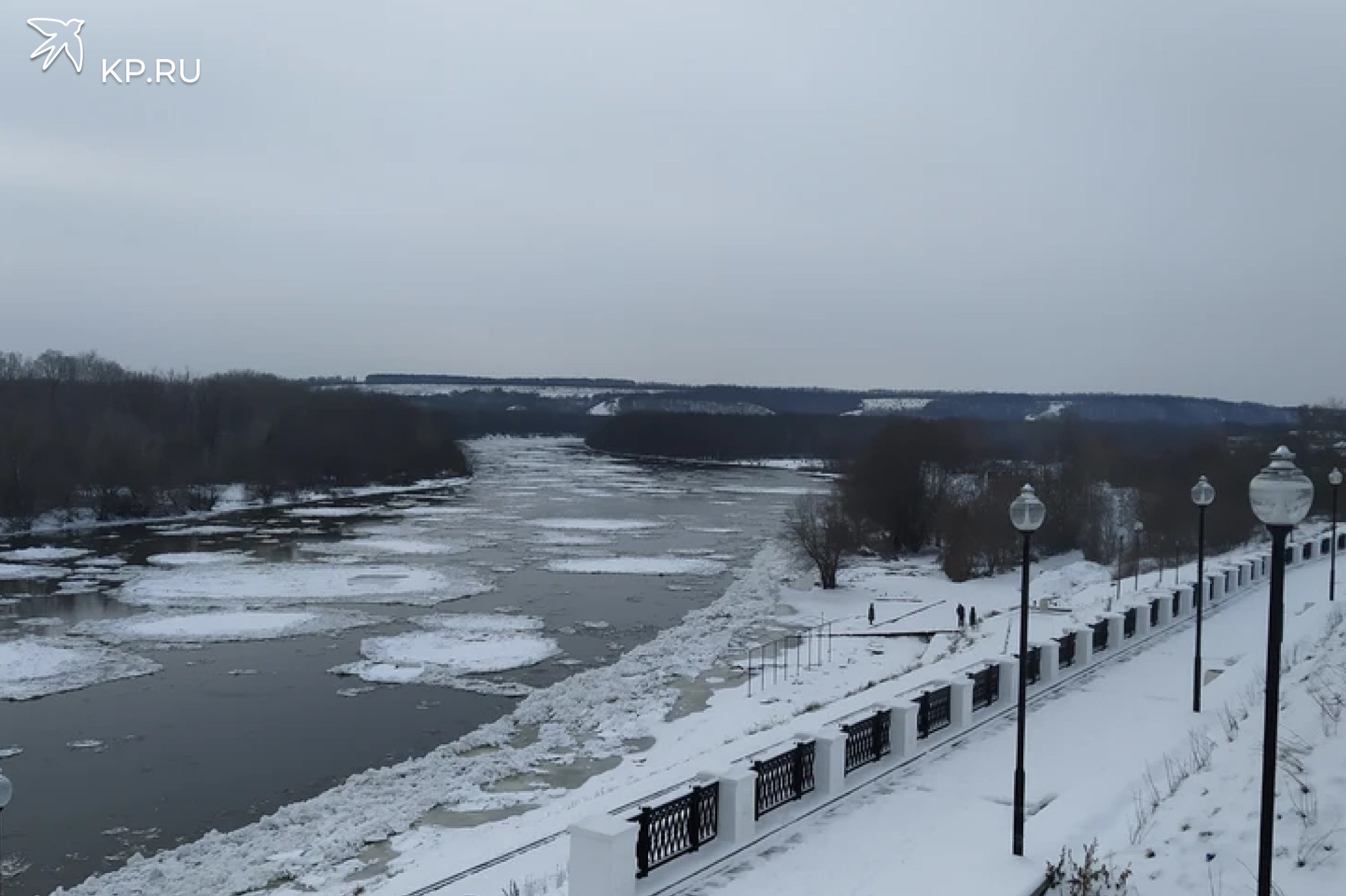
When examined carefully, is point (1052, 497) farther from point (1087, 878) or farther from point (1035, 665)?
point (1087, 878)

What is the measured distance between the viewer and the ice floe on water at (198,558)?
43500 millimetres

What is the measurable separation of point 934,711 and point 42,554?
45.2 metres

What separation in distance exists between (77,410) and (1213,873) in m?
96.7

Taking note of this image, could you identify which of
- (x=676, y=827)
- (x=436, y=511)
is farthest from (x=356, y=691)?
(x=436, y=511)

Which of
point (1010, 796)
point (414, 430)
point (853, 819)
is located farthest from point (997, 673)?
point (414, 430)

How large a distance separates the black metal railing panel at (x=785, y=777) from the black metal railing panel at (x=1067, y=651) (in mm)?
8221

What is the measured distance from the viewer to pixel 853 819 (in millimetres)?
11219

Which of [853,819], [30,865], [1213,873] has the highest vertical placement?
[1213,873]

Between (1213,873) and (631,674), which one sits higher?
(1213,873)

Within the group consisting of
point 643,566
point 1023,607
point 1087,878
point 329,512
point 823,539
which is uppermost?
point 1023,607

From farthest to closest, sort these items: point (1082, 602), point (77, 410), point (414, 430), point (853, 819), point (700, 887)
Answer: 1. point (414, 430)
2. point (77, 410)
3. point (1082, 602)
4. point (853, 819)
5. point (700, 887)

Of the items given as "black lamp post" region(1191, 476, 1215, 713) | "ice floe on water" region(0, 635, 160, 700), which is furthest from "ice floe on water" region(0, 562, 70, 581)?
"black lamp post" region(1191, 476, 1215, 713)

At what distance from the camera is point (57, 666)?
84.5 feet

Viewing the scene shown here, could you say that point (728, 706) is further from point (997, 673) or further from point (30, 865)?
point (30, 865)
